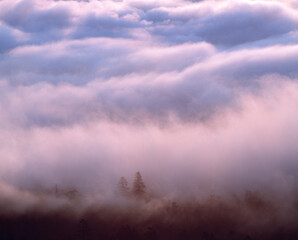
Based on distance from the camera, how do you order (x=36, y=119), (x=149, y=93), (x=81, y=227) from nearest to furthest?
(x=81, y=227) → (x=36, y=119) → (x=149, y=93)

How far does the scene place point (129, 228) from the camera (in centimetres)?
5000

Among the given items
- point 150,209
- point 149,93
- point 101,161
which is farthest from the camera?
point 149,93

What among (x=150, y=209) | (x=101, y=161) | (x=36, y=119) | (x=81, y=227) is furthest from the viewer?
(x=36, y=119)

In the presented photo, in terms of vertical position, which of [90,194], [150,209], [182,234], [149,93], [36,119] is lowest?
[182,234]

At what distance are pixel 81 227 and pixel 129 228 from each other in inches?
214

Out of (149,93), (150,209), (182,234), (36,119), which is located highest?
(149,93)

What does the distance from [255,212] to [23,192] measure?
3048cm

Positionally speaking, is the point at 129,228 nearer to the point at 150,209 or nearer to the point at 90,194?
the point at 150,209

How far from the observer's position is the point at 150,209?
52938 millimetres

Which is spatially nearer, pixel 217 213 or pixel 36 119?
pixel 217 213

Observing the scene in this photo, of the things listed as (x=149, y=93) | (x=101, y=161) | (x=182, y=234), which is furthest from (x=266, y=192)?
(x=149, y=93)

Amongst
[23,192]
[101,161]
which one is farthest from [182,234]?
[101,161]

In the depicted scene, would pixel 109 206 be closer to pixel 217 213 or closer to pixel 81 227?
pixel 81 227

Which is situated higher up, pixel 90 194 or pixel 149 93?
pixel 149 93
